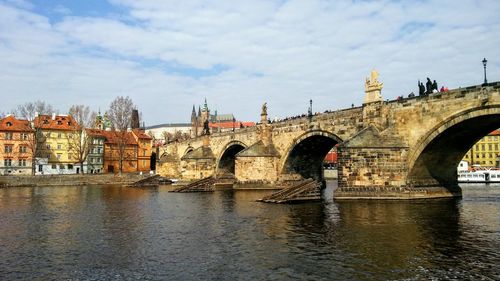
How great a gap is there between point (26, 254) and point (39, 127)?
191ft

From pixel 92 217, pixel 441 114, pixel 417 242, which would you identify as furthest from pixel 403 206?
pixel 92 217

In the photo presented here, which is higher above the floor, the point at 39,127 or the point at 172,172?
the point at 39,127

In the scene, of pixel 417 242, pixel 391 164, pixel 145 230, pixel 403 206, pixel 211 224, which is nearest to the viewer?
pixel 417 242

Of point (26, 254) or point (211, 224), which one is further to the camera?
point (211, 224)

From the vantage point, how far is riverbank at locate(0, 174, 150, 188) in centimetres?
5441

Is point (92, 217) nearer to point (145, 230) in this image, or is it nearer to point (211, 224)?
point (145, 230)

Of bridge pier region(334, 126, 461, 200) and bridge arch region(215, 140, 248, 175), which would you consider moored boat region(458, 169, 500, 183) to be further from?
bridge pier region(334, 126, 461, 200)

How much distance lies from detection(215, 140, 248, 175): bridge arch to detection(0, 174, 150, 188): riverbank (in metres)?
14.1

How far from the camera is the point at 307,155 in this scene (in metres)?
44.1

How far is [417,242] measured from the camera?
49.1ft

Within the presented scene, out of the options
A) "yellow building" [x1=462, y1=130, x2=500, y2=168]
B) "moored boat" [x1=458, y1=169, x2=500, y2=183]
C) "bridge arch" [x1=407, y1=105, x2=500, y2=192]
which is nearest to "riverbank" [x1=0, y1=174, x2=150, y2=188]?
"bridge arch" [x1=407, y1=105, x2=500, y2=192]

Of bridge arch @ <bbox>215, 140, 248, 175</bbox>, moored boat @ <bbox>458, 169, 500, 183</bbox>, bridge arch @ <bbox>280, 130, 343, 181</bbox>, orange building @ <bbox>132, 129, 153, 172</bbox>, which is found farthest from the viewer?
orange building @ <bbox>132, 129, 153, 172</bbox>

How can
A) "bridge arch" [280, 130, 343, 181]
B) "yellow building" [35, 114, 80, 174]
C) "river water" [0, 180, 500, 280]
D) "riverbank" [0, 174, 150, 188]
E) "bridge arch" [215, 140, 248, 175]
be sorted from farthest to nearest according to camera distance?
1. "yellow building" [35, 114, 80, 174]
2. "bridge arch" [215, 140, 248, 175]
3. "riverbank" [0, 174, 150, 188]
4. "bridge arch" [280, 130, 343, 181]
5. "river water" [0, 180, 500, 280]

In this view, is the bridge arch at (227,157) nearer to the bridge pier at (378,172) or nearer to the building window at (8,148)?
the bridge pier at (378,172)
